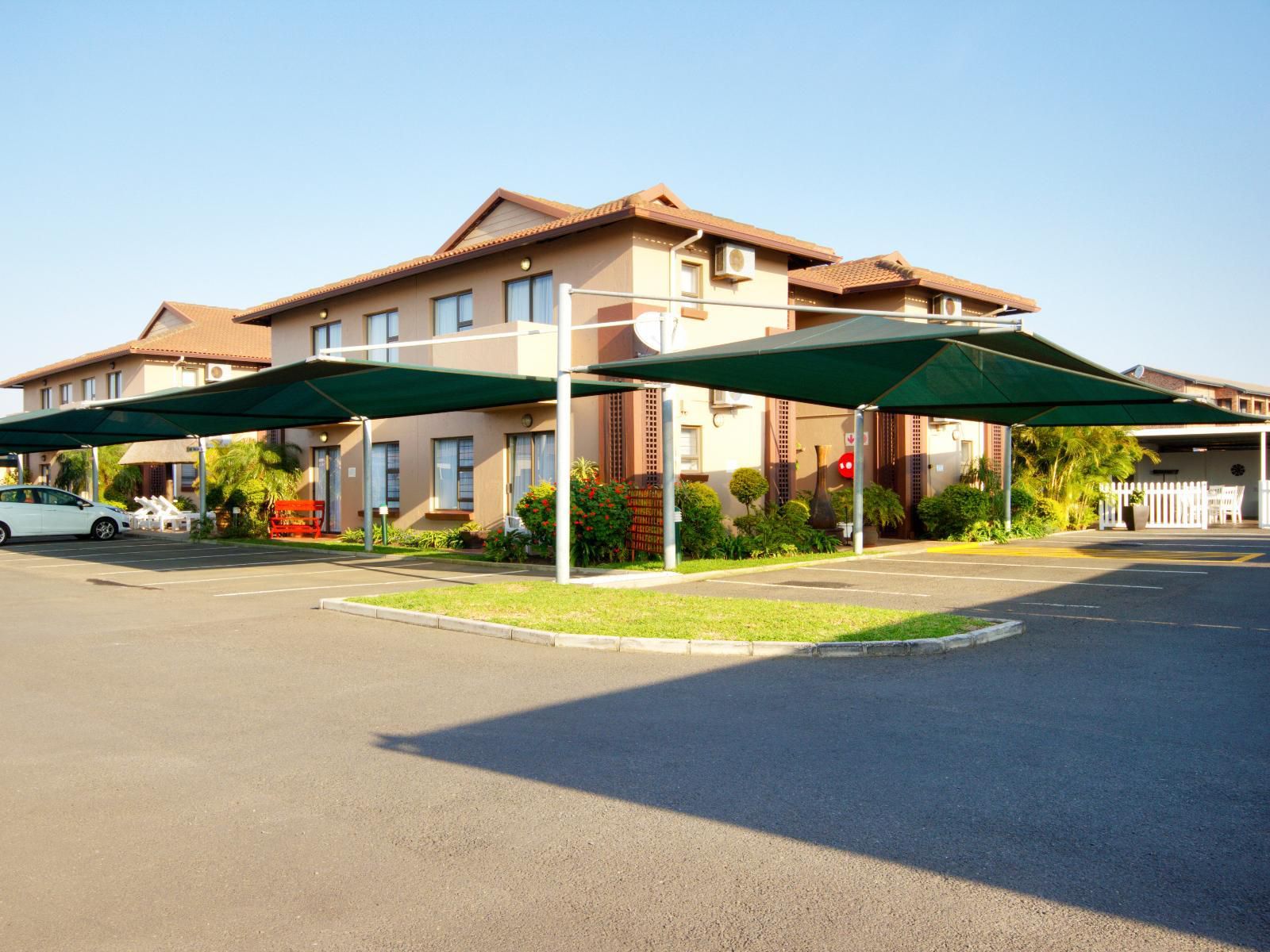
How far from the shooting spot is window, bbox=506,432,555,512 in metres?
21.4

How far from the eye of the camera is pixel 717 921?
389 centimetres

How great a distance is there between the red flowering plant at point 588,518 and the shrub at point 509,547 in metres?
0.64

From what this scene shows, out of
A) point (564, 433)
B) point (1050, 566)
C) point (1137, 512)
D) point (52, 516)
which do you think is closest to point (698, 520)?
point (564, 433)

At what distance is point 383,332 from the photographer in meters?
26.2

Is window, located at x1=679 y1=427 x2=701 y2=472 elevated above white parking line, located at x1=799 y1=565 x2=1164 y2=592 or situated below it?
above

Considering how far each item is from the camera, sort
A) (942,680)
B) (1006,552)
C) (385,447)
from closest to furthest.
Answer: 1. (942,680)
2. (1006,552)
3. (385,447)

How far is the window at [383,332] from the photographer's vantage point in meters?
25.9

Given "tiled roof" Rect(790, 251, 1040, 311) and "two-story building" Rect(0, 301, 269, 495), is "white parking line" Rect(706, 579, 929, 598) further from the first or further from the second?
"two-story building" Rect(0, 301, 269, 495)

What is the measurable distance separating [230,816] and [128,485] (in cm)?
3831

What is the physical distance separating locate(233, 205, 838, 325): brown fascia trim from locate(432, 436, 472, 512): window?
413 cm

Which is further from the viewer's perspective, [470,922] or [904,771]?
[904,771]

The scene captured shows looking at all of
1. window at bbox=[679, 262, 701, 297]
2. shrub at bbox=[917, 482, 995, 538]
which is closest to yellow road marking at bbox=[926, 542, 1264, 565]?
shrub at bbox=[917, 482, 995, 538]

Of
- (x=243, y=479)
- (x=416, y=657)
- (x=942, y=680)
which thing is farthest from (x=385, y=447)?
(x=942, y=680)

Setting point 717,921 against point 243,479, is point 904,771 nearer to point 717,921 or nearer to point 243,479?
point 717,921
